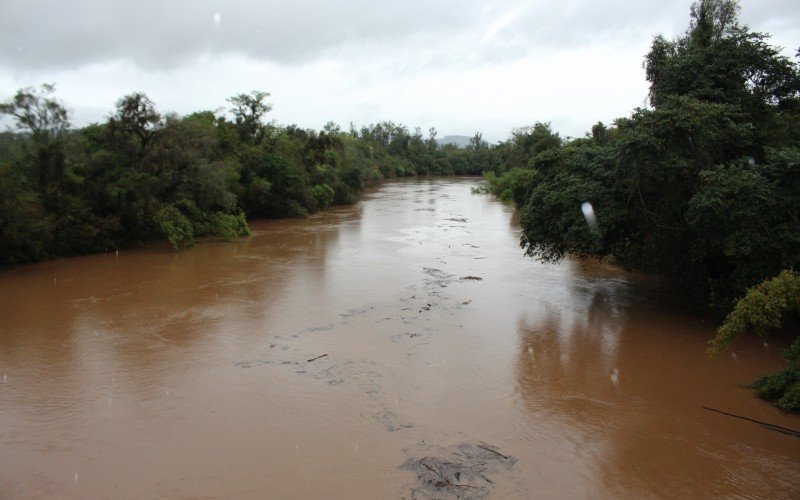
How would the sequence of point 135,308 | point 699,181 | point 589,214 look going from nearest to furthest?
point 699,181, point 589,214, point 135,308

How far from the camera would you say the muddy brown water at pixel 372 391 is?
22.5 feet

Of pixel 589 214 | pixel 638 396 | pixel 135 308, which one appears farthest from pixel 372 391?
pixel 135 308

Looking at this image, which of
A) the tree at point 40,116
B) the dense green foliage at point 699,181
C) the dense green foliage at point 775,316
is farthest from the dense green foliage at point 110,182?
the dense green foliage at point 775,316

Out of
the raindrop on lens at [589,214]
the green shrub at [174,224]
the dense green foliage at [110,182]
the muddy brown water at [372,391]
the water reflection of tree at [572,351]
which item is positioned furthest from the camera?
the green shrub at [174,224]

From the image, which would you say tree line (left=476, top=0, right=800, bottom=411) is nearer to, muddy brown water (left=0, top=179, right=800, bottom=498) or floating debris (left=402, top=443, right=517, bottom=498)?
muddy brown water (left=0, top=179, right=800, bottom=498)

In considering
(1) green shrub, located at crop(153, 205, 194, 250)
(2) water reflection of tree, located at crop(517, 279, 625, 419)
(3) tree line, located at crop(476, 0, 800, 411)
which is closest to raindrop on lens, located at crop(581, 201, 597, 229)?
(3) tree line, located at crop(476, 0, 800, 411)

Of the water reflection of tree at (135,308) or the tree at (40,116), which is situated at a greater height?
the tree at (40,116)

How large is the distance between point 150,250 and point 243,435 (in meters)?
17.1

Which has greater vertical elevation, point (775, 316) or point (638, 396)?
point (775, 316)

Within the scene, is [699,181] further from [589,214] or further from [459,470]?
[459,470]

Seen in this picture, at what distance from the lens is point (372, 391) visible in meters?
9.24

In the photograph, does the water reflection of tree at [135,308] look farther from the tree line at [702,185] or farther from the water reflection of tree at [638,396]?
the tree line at [702,185]

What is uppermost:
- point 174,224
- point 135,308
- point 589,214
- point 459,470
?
point 589,214

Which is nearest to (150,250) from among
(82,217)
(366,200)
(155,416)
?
(82,217)
